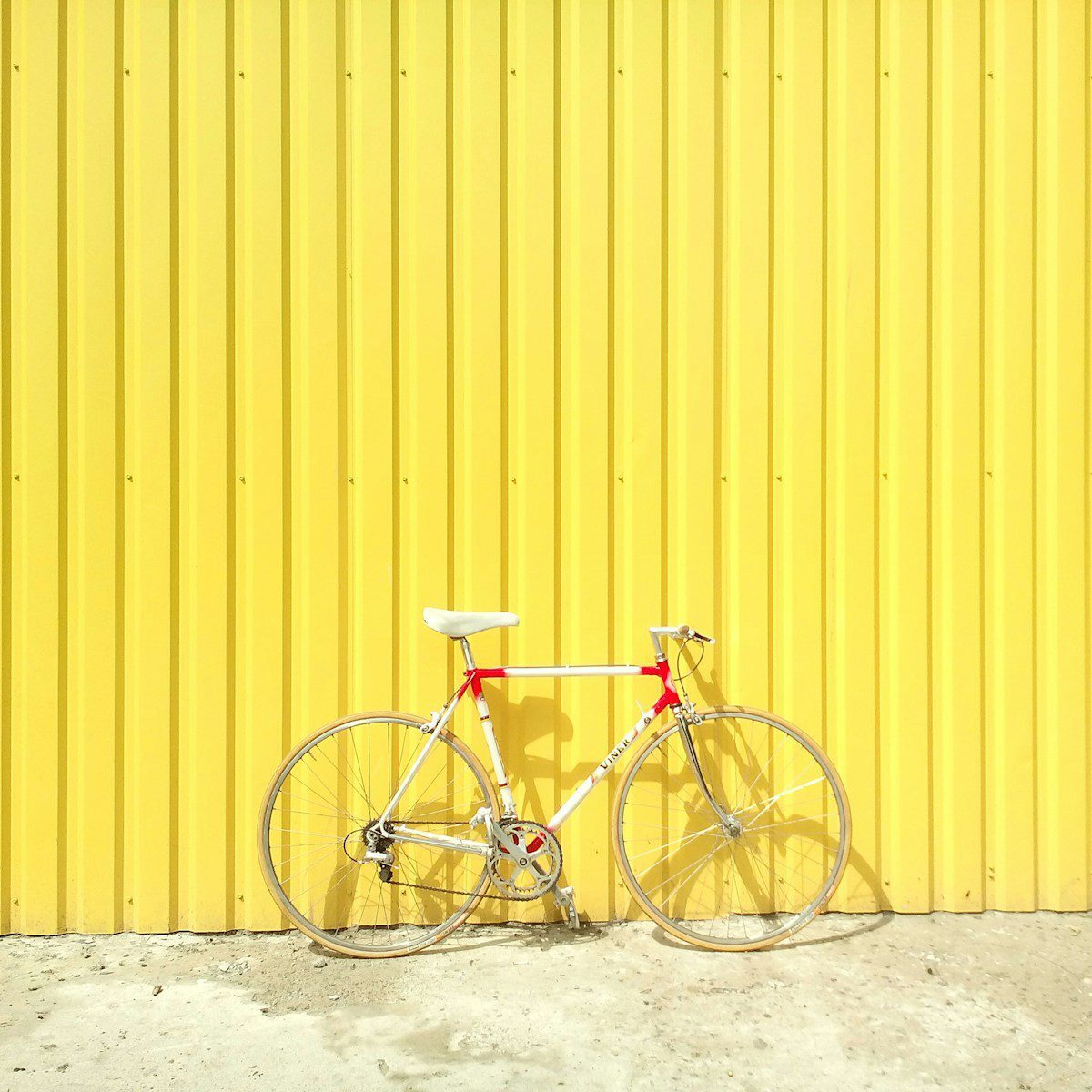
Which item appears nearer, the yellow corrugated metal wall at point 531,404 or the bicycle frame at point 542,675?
the bicycle frame at point 542,675

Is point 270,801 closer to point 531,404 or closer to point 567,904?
point 567,904

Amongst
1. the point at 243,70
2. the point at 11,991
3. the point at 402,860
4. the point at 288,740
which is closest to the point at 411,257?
the point at 243,70

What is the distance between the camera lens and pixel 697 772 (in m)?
3.08

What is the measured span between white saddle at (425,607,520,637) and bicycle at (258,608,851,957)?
0.03 metres

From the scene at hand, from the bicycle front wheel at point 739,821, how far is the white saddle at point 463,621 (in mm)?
830

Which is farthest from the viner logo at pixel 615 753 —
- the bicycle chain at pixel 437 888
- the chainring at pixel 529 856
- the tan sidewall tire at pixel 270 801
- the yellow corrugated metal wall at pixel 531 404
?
the bicycle chain at pixel 437 888

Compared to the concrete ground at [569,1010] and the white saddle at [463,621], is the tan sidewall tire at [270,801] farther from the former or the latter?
the white saddle at [463,621]

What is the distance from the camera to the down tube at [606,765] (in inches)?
120

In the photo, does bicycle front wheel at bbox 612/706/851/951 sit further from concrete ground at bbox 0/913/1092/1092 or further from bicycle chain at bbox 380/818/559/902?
bicycle chain at bbox 380/818/559/902

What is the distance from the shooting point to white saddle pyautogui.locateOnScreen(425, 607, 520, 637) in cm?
299

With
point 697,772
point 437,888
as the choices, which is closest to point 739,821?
point 697,772

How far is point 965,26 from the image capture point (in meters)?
3.27

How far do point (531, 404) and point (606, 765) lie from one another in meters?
1.43

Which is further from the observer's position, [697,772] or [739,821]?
[739,821]
